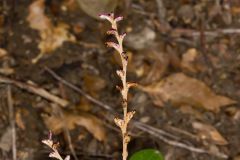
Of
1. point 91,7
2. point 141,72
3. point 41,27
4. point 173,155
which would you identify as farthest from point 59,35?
point 173,155

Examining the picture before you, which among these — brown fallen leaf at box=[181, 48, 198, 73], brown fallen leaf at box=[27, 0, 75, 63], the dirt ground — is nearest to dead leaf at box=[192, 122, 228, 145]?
the dirt ground

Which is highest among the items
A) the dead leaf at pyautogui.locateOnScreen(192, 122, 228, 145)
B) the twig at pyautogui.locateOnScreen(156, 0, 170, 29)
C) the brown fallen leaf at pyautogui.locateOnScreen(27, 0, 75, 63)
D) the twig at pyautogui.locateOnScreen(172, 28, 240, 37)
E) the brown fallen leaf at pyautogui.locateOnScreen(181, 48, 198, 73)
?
the brown fallen leaf at pyautogui.locateOnScreen(27, 0, 75, 63)

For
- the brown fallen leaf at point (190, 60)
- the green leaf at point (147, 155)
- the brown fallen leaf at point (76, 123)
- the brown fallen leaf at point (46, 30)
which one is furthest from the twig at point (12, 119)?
the brown fallen leaf at point (190, 60)

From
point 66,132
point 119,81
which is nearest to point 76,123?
point 66,132

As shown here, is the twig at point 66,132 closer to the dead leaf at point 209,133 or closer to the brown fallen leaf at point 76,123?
the brown fallen leaf at point 76,123

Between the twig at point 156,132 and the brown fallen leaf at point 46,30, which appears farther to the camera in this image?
the brown fallen leaf at point 46,30

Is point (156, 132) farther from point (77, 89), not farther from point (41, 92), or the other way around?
point (41, 92)

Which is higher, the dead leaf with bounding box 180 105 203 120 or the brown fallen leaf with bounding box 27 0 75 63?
the brown fallen leaf with bounding box 27 0 75 63

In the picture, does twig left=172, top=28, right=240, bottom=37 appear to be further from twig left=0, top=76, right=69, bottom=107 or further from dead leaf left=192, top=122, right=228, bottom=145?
twig left=0, top=76, right=69, bottom=107
